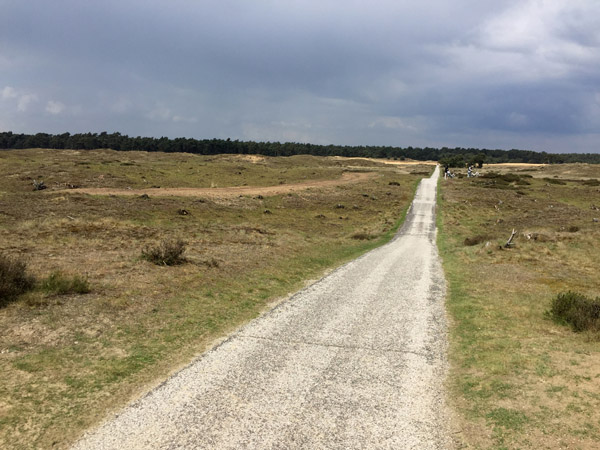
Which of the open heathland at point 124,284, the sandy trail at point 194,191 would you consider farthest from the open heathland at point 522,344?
the sandy trail at point 194,191

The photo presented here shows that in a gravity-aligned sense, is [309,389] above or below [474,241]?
above

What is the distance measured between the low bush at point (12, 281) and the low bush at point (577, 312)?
1906 centimetres

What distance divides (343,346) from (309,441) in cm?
478

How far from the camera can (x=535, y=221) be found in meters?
46.2

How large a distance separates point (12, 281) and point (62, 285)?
1507 millimetres

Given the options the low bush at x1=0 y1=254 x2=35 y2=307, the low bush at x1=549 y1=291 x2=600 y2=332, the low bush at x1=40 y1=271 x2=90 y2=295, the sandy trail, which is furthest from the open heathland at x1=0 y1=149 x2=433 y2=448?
the low bush at x1=549 y1=291 x2=600 y2=332

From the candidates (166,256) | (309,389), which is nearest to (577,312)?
(309,389)

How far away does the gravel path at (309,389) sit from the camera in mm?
7160

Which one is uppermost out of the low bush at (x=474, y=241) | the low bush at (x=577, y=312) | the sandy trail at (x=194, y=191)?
the sandy trail at (x=194, y=191)

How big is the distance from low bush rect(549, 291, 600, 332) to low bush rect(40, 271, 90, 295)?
1755cm

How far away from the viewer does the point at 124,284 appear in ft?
51.7

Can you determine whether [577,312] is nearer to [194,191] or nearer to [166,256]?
[166,256]

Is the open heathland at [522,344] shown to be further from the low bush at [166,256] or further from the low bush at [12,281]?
the low bush at [12,281]

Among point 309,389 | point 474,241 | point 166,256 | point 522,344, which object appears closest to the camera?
point 309,389
